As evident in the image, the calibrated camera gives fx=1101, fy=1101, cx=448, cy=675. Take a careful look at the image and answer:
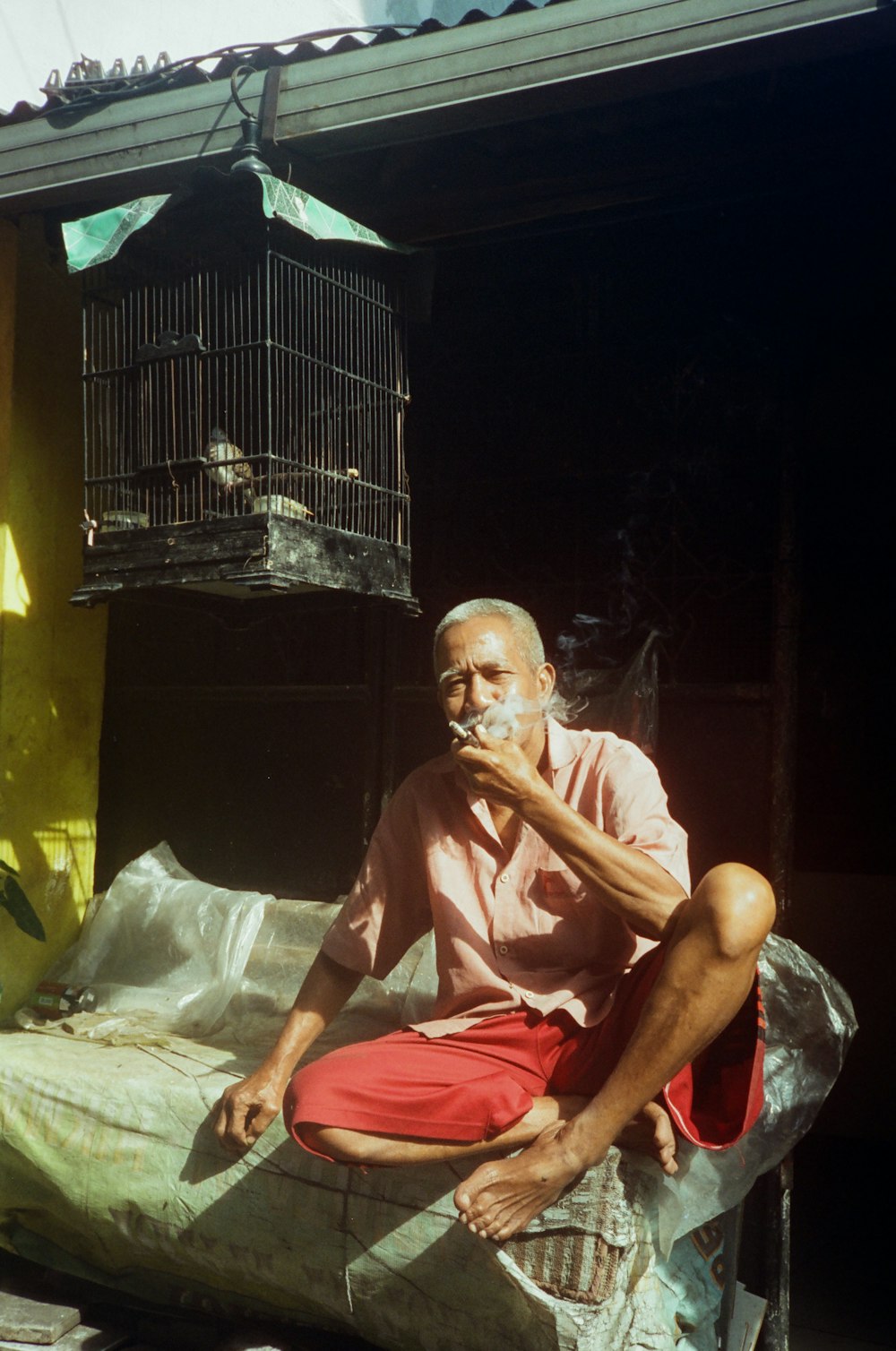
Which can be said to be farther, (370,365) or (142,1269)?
(370,365)

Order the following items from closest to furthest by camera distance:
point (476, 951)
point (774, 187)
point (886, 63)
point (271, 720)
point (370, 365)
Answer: point (476, 951), point (886, 63), point (774, 187), point (370, 365), point (271, 720)

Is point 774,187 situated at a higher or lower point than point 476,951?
higher

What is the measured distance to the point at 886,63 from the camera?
3023mm

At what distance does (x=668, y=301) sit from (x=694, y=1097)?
262 cm

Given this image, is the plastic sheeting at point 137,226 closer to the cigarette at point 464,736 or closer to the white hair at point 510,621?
the white hair at point 510,621

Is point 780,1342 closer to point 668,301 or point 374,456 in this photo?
point 374,456

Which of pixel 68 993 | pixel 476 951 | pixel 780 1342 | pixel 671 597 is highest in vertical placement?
pixel 671 597

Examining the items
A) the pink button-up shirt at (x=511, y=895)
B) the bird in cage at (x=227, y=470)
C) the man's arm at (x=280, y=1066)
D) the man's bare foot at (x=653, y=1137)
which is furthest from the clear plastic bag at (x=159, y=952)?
the man's bare foot at (x=653, y=1137)

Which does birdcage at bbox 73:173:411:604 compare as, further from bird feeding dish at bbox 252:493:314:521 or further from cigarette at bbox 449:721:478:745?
cigarette at bbox 449:721:478:745

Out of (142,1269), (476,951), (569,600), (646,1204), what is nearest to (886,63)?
(569,600)

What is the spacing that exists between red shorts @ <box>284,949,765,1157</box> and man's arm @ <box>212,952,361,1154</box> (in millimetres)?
298

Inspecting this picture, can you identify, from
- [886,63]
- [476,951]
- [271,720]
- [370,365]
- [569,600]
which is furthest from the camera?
[271,720]

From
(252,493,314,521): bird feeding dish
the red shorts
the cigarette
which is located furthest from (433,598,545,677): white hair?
the red shorts

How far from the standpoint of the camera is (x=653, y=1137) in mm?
2367
